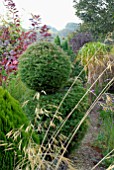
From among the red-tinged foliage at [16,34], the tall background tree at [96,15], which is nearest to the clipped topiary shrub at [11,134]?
the red-tinged foliage at [16,34]

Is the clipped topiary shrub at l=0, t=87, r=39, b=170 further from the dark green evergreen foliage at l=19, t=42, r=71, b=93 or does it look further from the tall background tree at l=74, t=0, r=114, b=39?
the tall background tree at l=74, t=0, r=114, b=39

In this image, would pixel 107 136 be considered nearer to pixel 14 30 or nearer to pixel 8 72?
pixel 8 72

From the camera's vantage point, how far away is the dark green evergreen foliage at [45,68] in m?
4.31

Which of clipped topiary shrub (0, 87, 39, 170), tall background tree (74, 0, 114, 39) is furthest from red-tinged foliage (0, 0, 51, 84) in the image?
tall background tree (74, 0, 114, 39)

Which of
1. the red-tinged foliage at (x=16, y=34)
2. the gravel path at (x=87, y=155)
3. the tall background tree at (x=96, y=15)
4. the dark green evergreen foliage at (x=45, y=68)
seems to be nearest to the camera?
the dark green evergreen foliage at (x=45, y=68)

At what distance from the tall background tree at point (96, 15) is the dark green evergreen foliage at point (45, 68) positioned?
17.9m

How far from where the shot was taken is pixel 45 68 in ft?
14.1

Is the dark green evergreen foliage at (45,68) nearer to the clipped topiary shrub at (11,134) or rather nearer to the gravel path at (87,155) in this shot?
the gravel path at (87,155)

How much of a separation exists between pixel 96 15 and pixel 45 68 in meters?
20.0

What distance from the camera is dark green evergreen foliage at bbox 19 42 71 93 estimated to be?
431 cm

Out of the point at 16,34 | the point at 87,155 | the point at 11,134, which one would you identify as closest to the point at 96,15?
the point at 16,34

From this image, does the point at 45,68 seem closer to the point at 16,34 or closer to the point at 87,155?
the point at 87,155

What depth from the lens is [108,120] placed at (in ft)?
16.6

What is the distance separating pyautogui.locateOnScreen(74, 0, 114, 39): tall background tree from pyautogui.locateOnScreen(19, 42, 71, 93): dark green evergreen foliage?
1787cm
